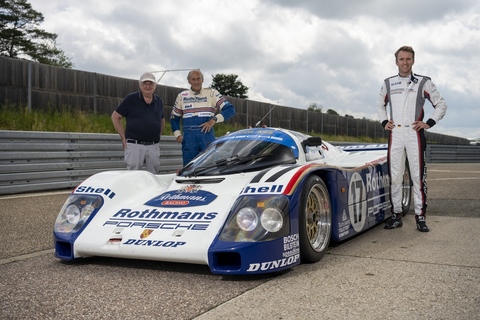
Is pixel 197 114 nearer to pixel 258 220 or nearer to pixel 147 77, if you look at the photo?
pixel 147 77

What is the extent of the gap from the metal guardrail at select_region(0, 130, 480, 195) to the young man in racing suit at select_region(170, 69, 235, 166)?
320 cm

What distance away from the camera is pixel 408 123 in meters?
5.69

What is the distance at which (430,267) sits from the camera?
3885 mm

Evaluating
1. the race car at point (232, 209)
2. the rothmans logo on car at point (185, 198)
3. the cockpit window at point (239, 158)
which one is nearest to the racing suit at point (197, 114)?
the race car at point (232, 209)

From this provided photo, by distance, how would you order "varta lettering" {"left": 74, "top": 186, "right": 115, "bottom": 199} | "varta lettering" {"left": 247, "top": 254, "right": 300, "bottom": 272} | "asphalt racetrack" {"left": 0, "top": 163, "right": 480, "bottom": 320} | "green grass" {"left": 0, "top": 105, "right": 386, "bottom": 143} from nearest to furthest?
"asphalt racetrack" {"left": 0, "top": 163, "right": 480, "bottom": 320}, "varta lettering" {"left": 247, "top": 254, "right": 300, "bottom": 272}, "varta lettering" {"left": 74, "top": 186, "right": 115, "bottom": 199}, "green grass" {"left": 0, "top": 105, "right": 386, "bottom": 143}

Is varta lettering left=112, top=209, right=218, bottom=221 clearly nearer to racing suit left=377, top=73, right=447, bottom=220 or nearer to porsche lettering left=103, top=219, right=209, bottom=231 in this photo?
porsche lettering left=103, top=219, right=209, bottom=231

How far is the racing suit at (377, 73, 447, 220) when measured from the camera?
567 cm

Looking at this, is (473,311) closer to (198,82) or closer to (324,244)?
(324,244)

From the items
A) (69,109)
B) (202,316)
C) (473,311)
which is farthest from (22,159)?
(473,311)

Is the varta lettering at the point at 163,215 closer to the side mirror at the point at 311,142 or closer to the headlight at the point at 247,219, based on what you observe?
the headlight at the point at 247,219

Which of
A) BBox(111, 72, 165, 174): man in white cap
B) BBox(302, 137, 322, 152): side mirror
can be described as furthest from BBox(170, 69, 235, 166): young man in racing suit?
BBox(302, 137, 322, 152): side mirror

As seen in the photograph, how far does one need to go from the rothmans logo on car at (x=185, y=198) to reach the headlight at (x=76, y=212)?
42 centimetres

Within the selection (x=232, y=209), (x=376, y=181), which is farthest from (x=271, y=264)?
(x=376, y=181)

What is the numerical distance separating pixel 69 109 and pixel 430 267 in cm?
1219
